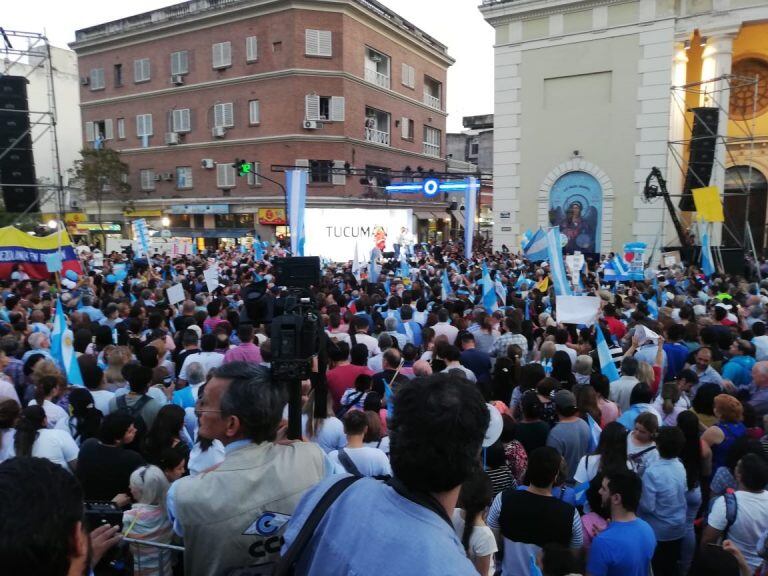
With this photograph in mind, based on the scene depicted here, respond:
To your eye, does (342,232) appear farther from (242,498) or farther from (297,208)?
(242,498)

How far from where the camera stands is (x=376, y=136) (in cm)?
3512

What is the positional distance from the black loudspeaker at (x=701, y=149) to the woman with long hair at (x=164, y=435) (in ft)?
66.9

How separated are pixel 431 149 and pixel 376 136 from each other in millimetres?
7310

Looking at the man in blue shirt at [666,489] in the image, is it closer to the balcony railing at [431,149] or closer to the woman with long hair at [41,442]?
the woman with long hair at [41,442]

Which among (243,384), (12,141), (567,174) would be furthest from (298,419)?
(567,174)

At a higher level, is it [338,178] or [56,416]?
[338,178]

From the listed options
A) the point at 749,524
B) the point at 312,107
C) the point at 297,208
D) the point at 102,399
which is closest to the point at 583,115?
the point at 297,208

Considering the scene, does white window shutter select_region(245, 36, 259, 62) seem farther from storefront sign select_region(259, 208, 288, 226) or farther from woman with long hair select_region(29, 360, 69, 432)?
woman with long hair select_region(29, 360, 69, 432)

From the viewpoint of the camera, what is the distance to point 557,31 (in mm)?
23078

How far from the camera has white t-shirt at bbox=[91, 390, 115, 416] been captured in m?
5.07

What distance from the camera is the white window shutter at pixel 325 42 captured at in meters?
31.3

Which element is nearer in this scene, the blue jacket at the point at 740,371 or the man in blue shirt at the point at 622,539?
the man in blue shirt at the point at 622,539

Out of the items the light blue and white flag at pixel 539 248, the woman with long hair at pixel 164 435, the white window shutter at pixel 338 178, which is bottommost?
the woman with long hair at pixel 164 435

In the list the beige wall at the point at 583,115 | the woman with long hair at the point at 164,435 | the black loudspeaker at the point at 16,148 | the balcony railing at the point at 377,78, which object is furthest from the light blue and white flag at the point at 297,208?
the balcony railing at the point at 377,78
